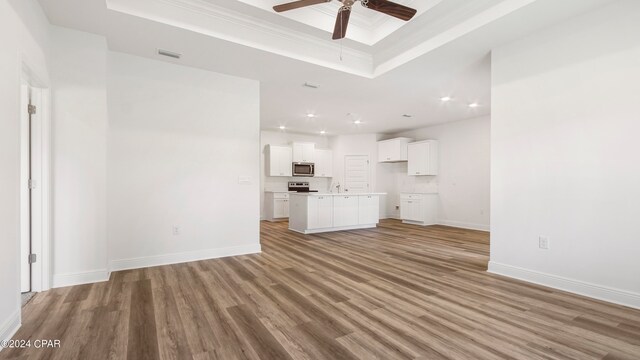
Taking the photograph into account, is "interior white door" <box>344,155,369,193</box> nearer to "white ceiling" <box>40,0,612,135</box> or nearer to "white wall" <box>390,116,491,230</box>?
"white wall" <box>390,116,491,230</box>

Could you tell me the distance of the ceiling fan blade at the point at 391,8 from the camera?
259 centimetres

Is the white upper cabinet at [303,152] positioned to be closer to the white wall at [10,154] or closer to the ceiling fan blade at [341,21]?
the ceiling fan blade at [341,21]

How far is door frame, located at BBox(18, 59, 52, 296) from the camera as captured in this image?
2.82 meters

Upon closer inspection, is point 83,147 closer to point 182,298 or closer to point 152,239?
point 152,239

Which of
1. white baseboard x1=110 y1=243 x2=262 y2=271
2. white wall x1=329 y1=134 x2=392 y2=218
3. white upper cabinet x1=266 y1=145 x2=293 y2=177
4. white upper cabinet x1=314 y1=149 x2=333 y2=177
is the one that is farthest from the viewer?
white upper cabinet x1=314 y1=149 x2=333 y2=177

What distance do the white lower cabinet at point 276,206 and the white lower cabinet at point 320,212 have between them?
2.37 m

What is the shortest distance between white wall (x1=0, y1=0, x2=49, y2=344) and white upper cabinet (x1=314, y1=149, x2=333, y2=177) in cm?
734

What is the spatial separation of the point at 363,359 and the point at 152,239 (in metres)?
3.17

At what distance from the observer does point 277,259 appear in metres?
4.06

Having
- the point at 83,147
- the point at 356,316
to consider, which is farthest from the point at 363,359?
the point at 83,147

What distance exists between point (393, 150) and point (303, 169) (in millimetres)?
2788

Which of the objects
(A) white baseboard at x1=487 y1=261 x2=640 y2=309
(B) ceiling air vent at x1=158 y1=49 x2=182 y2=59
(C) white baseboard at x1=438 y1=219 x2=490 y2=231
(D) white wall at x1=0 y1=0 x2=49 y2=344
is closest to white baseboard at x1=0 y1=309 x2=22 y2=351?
(D) white wall at x1=0 y1=0 x2=49 y2=344

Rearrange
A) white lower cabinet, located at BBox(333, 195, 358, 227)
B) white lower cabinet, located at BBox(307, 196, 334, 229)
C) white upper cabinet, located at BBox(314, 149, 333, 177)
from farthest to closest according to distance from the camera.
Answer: white upper cabinet, located at BBox(314, 149, 333, 177)
white lower cabinet, located at BBox(333, 195, 358, 227)
white lower cabinet, located at BBox(307, 196, 334, 229)

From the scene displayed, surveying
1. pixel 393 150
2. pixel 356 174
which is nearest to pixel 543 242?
pixel 393 150
